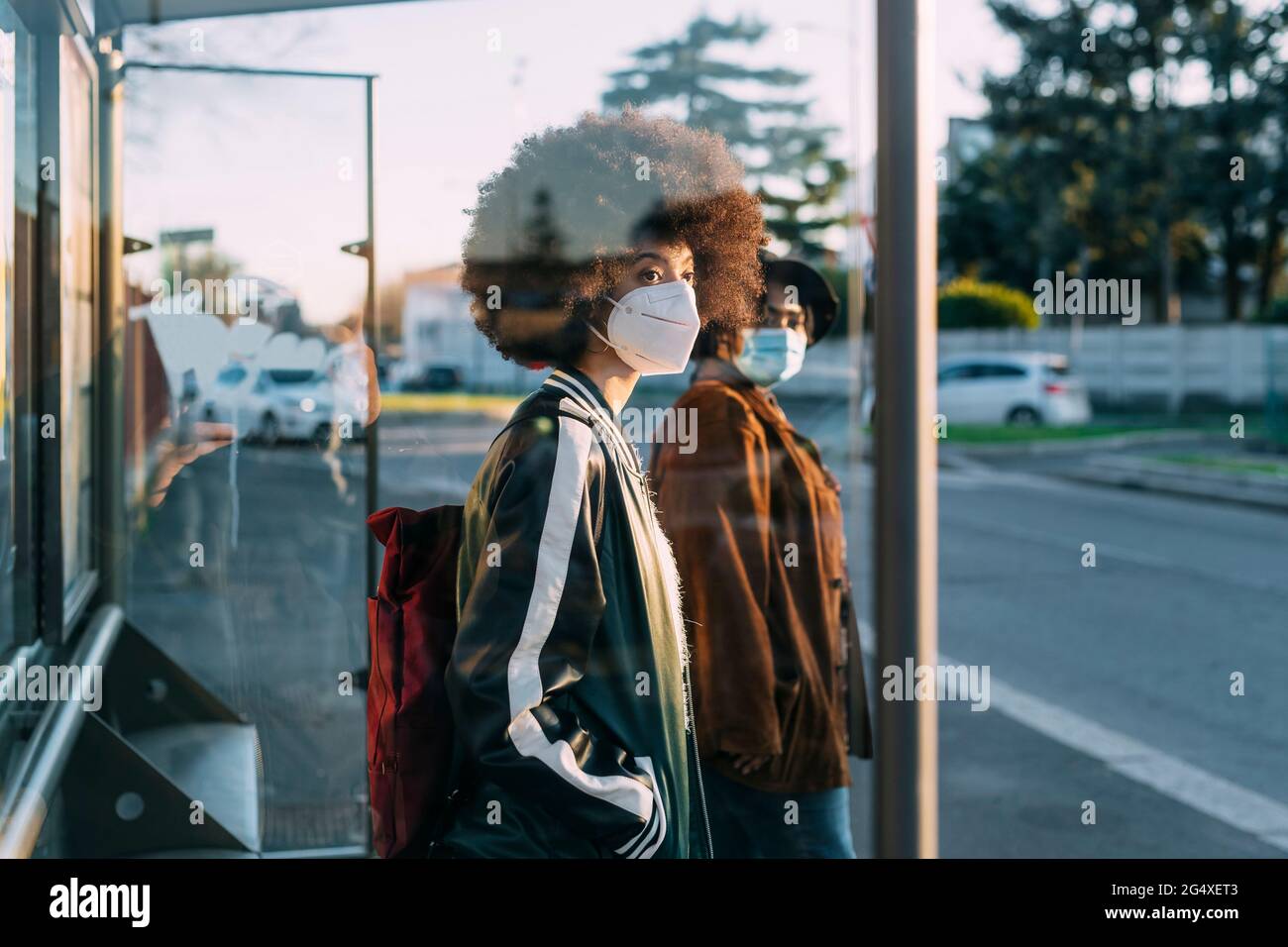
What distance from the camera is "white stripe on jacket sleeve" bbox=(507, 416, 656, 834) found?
1.99 metres

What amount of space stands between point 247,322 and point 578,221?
4.10 ft

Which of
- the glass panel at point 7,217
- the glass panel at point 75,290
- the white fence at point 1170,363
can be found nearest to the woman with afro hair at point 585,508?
the glass panel at point 7,217

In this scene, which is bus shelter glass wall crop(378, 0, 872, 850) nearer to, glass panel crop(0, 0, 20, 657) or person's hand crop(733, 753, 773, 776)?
person's hand crop(733, 753, 773, 776)

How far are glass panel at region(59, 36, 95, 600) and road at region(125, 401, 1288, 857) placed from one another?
0.37m

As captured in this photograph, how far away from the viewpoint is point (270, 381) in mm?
3424

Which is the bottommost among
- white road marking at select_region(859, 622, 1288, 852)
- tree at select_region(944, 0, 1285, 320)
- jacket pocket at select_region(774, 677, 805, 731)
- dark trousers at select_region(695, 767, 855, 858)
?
white road marking at select_region(859, 622, 1288, 852)

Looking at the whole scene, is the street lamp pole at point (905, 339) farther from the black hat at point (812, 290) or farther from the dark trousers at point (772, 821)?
the black hat at point (812, 290)

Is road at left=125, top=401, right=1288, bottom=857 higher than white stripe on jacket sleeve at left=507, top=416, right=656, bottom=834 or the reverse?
the reverse

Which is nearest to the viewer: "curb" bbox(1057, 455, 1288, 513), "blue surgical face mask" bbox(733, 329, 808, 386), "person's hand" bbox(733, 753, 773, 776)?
"person's hand" bbox(733, 753, 773, 776)

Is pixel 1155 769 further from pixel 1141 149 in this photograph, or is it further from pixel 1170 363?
pixel 1141 149

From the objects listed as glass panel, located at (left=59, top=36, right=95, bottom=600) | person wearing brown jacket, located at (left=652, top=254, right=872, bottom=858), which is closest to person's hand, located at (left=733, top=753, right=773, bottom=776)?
person wearing brown jacket, located at (left=652, top=254, right=872, bottom=858)

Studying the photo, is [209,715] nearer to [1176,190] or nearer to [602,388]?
[602,388]

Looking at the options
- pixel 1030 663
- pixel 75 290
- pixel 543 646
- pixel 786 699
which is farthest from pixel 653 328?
pixel 1030 663
